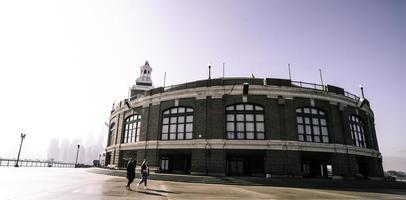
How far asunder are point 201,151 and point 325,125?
14257 millimetres

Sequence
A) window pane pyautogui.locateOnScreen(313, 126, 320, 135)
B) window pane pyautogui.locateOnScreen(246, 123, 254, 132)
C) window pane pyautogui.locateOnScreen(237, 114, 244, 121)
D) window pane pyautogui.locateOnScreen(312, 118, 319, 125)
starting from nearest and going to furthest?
window pane pyautogui.locateOnScreen(246, 123, 254, 132), window pane pyautogui.locateOnScreen(237, 114, 244, 121), window pane pyautogui.locateOnScreen(313, 126, 320, 135), window pane pyautogui.locateOnScreen(312, 118, 319, 125)

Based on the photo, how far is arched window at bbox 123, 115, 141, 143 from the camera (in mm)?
34500

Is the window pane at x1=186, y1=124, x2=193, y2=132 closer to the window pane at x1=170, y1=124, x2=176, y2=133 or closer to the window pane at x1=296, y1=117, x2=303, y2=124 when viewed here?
the window pane at x1=170, y1=124, x2=176, y2=133

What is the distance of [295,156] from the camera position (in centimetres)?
2648

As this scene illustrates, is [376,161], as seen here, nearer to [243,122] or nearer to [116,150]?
[243,122]

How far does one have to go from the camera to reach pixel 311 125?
28.8m

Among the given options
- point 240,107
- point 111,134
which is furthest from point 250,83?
point 111,134

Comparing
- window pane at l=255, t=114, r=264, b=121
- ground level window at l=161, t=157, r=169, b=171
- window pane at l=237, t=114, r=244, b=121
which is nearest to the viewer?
window pane at l=255, t=114, r=264, b=121

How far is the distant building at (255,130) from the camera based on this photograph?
88.8 feet

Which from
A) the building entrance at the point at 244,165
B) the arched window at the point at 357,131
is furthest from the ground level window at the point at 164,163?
the arched window at the point at 357,131

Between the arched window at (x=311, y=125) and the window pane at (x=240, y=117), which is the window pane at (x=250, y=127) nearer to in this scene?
the window pane at (x=240, y=117)

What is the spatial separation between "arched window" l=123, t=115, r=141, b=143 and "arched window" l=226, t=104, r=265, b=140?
42.1 ft

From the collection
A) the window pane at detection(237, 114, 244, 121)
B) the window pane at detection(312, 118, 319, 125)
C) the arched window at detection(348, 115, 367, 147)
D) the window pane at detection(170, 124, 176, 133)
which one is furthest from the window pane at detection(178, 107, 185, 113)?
the arched window at detection(348, 115, 367, 147)

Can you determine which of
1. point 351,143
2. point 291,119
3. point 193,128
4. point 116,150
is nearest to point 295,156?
point 291,119
